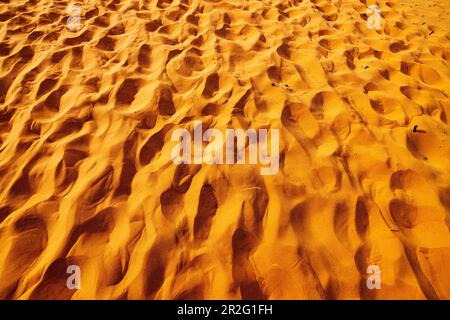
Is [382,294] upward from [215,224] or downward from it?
downward

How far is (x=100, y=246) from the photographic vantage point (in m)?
1.70

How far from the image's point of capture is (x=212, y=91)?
262cm

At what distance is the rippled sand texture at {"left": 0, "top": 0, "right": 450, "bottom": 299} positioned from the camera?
1.60 metres

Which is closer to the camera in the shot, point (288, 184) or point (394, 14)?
point (288, 184)

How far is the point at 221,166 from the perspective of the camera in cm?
204

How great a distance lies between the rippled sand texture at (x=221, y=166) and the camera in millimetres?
1596

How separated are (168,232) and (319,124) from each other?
60.6 inches

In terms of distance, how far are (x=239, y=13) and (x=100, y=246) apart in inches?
132
